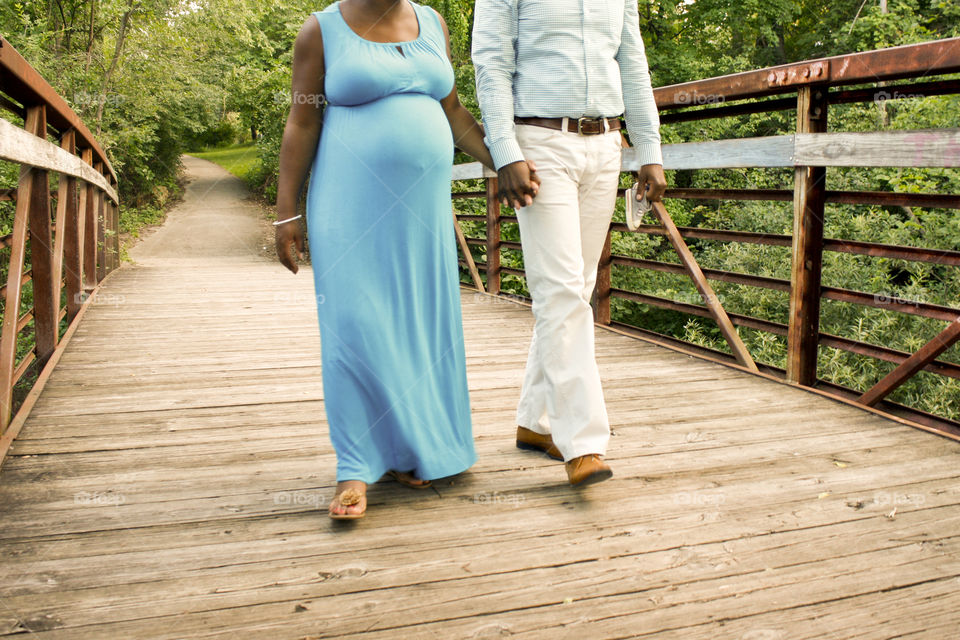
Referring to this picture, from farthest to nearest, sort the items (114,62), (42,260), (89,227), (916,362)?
(114,62), (89,227), (42,260), (916,362)

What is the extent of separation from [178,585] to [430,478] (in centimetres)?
79

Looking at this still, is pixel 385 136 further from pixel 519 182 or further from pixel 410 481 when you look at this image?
pixel 410 481

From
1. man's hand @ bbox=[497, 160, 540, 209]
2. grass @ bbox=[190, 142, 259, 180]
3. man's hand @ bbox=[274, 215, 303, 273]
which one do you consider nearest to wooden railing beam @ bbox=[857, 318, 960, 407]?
man's hand @ bbox=[497, 160, 540, 209]

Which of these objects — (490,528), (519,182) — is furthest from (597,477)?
(519,182)

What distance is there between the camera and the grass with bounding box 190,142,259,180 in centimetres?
2914

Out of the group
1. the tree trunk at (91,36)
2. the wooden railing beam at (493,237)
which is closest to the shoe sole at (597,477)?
the wooden railing beam at (493,237)

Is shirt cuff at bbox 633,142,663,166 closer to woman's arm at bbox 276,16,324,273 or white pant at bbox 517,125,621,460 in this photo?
white pant at bbox 517,125,621,460

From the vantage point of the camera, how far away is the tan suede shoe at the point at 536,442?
109 inches

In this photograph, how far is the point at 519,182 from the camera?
2.38m

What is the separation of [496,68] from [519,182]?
37cm

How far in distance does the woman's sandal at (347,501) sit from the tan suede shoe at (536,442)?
74 centimetres

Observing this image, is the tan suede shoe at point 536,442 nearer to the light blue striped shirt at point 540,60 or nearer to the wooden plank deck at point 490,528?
the wooden plank deck at point 490,528

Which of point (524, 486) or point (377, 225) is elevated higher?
point (377, 225)

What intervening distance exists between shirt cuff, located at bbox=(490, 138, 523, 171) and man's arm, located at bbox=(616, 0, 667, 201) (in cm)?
50
